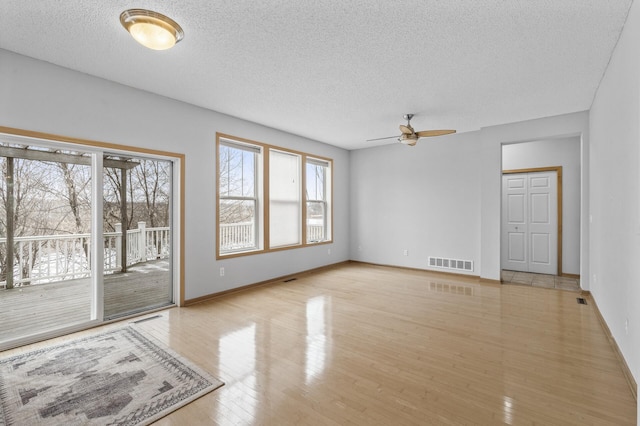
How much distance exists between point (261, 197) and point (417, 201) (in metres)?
3.27

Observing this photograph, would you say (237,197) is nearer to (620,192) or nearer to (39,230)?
(39,230)

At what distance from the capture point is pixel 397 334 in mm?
3158

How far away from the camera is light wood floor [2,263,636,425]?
1941 millimetres

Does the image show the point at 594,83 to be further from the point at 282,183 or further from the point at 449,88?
the point at 282,183

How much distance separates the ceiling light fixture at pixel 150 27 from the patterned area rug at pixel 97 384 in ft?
8.58

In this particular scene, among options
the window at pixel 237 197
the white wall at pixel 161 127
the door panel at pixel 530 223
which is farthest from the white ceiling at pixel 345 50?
the door panel at pixel 530 223

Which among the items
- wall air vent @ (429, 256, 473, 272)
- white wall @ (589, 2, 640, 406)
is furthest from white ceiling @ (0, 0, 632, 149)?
wall air vent @ (429, 256, 473, 272)

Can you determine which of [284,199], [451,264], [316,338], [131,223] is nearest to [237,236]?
[284,199]

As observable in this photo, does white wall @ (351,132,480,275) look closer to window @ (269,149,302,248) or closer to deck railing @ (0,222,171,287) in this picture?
window @ (269,149,302,248)

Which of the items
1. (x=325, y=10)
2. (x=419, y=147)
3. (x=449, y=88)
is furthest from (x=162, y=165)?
(x=419, y=147)

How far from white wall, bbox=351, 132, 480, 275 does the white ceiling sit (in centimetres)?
172

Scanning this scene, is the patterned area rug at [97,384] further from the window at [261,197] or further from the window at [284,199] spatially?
the window at [284,199]

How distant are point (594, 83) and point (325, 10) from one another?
11.2 feet

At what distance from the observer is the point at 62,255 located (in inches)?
153
